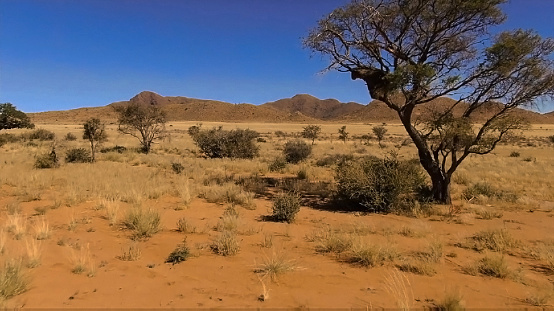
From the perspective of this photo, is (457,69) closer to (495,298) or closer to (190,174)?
(495,298)

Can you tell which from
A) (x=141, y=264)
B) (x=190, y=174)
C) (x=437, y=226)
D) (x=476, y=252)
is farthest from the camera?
(x=190, y=174)

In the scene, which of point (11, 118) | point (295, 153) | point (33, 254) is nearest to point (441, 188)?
point (33, 254)

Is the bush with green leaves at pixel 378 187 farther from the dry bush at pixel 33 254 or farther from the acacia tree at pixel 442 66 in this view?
the dry bush at pixel 33 254

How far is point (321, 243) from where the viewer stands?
7.46 meters

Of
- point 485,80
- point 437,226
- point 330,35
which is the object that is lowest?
point 437,226

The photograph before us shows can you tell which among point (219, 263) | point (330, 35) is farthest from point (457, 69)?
point (219, 263)

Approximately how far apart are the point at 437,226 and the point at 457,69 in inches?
229

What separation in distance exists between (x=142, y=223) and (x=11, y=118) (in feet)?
181

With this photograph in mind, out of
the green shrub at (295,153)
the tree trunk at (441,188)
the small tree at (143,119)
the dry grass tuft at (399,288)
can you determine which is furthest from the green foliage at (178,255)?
the small tree at (143,119)

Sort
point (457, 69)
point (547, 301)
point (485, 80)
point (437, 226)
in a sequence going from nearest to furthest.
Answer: point (547, 301) → point (437, 226) → point (485, 80) → point (457, 69)

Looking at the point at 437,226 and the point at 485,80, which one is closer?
the point at 437,226

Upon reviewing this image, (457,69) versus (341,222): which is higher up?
(457,69)

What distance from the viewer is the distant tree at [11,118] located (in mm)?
50438

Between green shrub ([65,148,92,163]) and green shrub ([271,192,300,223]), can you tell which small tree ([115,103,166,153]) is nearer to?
green shrub ([65,148,92,163])
